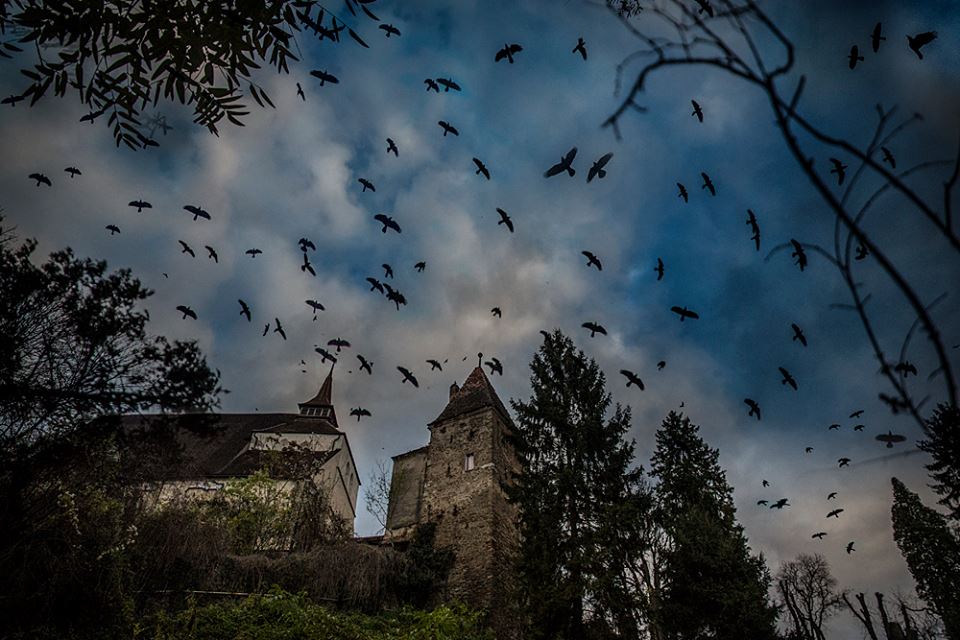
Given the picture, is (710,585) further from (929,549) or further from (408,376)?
(929,549)

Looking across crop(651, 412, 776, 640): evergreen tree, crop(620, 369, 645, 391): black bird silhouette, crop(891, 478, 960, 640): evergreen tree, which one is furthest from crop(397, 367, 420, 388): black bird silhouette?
crop(891, 478, 960, 640): evergreen tree

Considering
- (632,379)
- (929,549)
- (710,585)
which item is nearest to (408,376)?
(632,379)

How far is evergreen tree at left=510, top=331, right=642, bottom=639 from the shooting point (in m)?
12.8

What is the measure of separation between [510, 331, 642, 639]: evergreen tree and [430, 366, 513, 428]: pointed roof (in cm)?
466

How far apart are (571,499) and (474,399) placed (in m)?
9.26

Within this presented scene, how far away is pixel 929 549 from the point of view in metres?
26.1

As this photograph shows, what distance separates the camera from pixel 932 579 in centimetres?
2569

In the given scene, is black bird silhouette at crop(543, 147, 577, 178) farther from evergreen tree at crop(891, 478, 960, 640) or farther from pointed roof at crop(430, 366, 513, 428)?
evergreen tree at crop(891, 478, 960, 640)

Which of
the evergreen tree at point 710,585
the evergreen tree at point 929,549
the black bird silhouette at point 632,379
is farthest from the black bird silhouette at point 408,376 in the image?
the evergreen tree at point 929,549

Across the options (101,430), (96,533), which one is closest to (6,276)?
(101,430)

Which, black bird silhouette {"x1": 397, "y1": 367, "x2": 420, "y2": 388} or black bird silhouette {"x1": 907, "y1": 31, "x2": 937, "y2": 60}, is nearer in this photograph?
black bird silhouette {"x1": 907, "y1": 31, "x2": 937, "y2": 60}

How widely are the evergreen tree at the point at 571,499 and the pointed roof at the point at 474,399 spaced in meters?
4.66

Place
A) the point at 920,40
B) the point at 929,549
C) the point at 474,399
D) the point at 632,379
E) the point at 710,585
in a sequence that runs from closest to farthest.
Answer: the point at 920,40
the point at 632,379
the point at 710,585
the point at 474,399
the point at 929,549

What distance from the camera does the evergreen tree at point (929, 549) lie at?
79.6 ft
